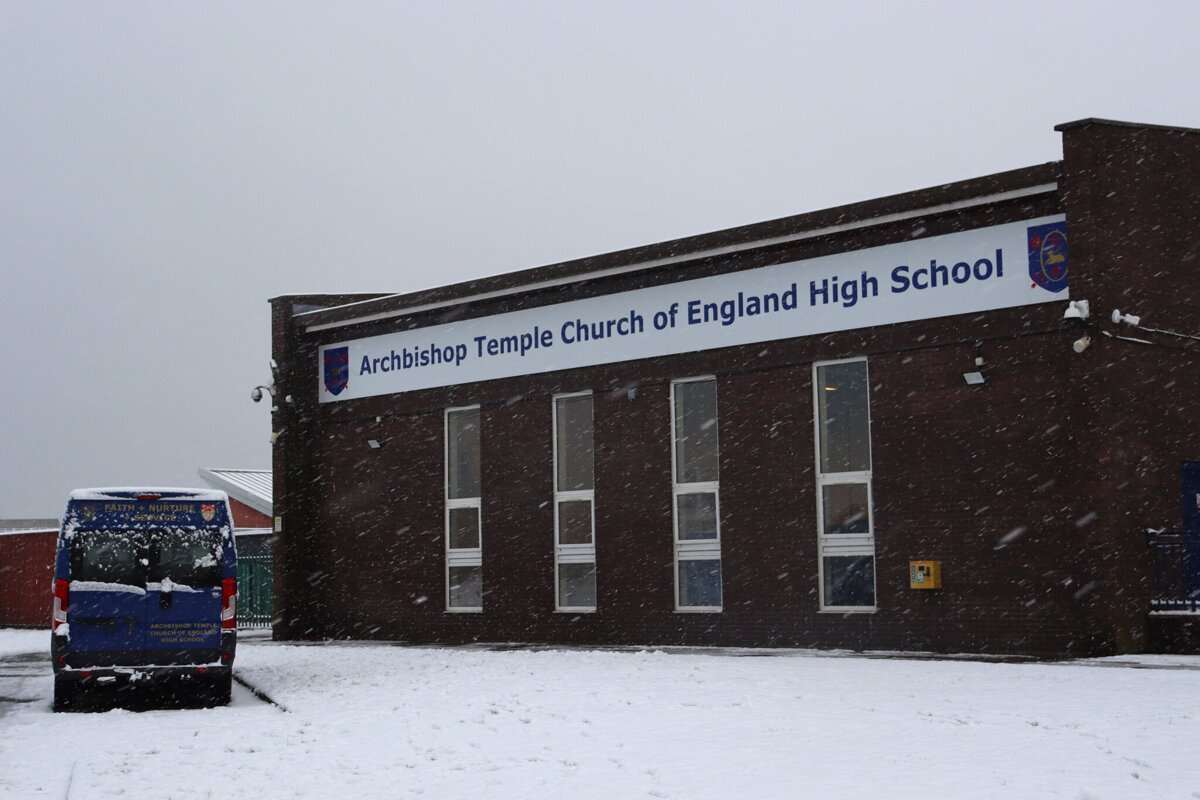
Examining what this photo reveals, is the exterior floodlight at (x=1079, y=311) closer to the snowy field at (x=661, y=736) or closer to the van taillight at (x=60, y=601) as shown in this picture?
the snowy field at (x=661, y=736)

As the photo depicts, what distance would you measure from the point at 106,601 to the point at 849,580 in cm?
946

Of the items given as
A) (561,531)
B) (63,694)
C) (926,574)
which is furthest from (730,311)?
(63,694)

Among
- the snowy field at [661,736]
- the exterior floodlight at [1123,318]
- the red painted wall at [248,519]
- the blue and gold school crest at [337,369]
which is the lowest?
the snowy field at [661,736]

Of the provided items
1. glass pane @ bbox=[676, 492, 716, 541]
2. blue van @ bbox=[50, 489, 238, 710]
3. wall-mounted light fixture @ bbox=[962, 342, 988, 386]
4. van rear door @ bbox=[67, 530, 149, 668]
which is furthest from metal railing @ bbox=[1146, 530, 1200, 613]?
van rear door @ bbox=[67, 530, 149, 668]

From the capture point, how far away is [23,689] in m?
17.8

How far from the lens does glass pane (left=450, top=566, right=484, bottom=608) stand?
24.4m

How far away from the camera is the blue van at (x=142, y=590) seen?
15.4 m

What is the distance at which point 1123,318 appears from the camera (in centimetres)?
1738

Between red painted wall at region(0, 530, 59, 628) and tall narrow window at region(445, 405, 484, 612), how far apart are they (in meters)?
13.4

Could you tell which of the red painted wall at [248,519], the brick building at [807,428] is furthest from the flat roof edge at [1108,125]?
the red painted wall at [248,519]

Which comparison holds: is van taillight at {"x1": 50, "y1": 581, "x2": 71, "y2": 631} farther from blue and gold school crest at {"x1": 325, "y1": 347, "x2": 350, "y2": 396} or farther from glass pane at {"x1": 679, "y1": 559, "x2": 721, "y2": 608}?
blue and gold school crest at {"x1": 325, "y1": 347, "x2": 350, "y2": 396}

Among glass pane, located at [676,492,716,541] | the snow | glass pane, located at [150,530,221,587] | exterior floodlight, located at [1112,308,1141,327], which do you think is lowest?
the snow

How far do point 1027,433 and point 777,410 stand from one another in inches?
148

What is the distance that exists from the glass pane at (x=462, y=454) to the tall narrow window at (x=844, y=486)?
6.98 meters
